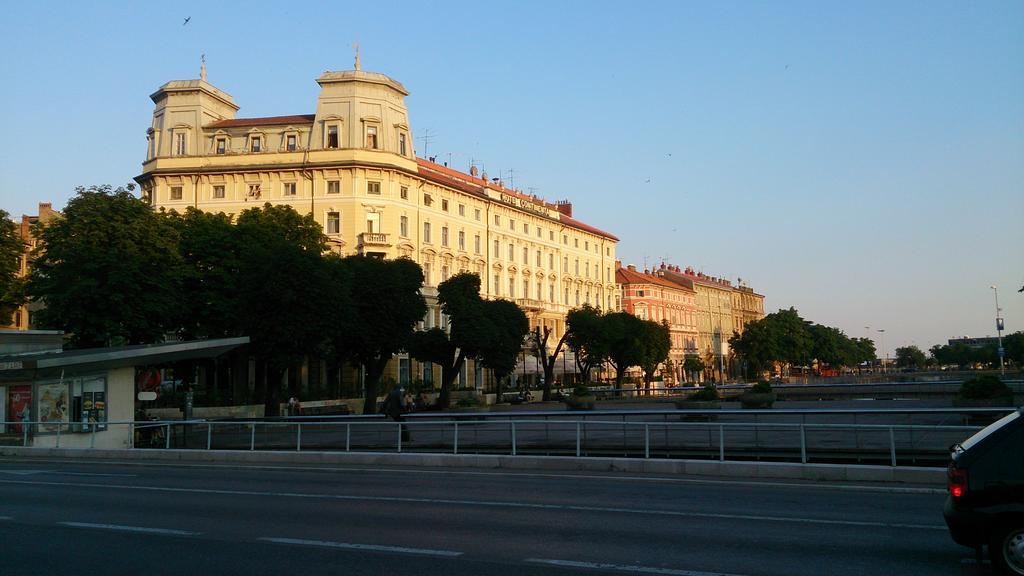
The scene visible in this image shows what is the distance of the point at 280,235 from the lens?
56.3 metres

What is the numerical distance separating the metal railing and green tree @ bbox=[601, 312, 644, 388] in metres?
48.5

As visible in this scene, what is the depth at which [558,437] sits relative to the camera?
23.0 meters

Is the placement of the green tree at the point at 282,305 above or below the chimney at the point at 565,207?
below

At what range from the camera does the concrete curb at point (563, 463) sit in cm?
1598

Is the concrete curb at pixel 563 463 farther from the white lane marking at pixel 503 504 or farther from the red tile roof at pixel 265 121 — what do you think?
the red tile roof at pixel 265 121

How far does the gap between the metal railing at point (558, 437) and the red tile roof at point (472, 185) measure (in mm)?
51863

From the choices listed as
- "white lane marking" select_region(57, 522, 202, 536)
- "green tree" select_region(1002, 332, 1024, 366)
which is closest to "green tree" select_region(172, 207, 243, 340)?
"white lane marking" select_region(57, 522, 202, 536)

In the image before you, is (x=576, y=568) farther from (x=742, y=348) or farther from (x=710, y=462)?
(x=742, y=348)

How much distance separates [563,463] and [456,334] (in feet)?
135

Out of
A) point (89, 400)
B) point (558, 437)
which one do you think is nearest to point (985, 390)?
point (558, 437)

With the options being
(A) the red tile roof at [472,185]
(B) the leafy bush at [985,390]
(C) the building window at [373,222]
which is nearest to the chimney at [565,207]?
(A) the red tile roof at [472,185]

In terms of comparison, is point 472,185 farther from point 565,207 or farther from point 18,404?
point 18,404

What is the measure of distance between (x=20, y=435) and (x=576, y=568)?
24793 mm

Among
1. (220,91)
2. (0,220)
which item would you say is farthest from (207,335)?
(220,91)
